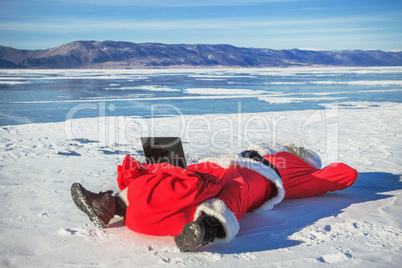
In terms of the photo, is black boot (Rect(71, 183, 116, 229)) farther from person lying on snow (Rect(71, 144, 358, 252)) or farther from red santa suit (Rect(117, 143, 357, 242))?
red santa suit (Rect(117, 143, 357, 242))

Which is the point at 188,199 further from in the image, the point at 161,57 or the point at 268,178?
the point at 161,57

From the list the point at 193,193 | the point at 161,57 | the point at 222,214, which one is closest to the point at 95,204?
the point at 193,193

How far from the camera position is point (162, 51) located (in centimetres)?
12512

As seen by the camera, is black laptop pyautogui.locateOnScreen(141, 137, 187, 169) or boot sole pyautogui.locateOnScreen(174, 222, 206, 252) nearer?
boot sole pyautogui.locateOnScreen(174, 222, 206, 252)

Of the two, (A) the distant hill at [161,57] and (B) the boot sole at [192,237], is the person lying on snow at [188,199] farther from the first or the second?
(A) the distant hill at [161,57]

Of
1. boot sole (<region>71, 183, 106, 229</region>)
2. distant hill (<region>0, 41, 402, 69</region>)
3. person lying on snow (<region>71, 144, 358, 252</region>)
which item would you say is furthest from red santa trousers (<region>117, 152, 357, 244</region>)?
distant hill (<region>0, 41, 402, 69</region>)

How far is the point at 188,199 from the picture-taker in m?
2.03

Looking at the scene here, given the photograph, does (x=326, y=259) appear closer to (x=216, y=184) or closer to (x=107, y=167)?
(x=216, y=184)

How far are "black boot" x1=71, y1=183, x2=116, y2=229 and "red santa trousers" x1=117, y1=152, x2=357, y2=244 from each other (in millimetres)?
119

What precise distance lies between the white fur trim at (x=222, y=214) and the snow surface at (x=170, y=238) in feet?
0.30

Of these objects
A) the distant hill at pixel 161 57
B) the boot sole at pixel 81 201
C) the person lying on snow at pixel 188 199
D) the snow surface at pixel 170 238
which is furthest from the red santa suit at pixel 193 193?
the distant hill at pixel 161 57

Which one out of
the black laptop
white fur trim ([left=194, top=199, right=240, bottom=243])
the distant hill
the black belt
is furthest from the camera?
the distant hill

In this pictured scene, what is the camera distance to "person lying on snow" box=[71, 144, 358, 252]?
1.99 m

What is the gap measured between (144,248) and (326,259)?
102 centimetres
